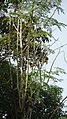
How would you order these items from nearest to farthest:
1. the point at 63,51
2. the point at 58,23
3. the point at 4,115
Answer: the point at 63,51 → the point at 58,23 → the point at 4,115

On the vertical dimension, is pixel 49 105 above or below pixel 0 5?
below

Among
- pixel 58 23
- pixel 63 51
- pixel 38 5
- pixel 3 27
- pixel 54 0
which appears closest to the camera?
pixel 63 51

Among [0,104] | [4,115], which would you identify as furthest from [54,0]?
[4,115]

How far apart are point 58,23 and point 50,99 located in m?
13.7

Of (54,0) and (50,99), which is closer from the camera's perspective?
(54,0)

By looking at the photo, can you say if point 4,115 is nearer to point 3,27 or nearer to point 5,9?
point 3,27

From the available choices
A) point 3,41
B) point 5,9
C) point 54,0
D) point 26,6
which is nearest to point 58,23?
point 54,0

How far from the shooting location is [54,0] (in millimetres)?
5453

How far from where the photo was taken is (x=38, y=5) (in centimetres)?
504

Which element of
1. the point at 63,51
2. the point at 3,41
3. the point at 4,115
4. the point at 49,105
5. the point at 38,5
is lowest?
the point at 49,105

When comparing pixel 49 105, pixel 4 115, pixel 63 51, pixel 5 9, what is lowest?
pixel 49 105

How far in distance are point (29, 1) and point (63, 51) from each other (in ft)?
7.94

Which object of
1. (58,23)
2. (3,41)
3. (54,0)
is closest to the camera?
(54,0)

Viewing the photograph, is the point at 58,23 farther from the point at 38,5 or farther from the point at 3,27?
the point at 3,27
